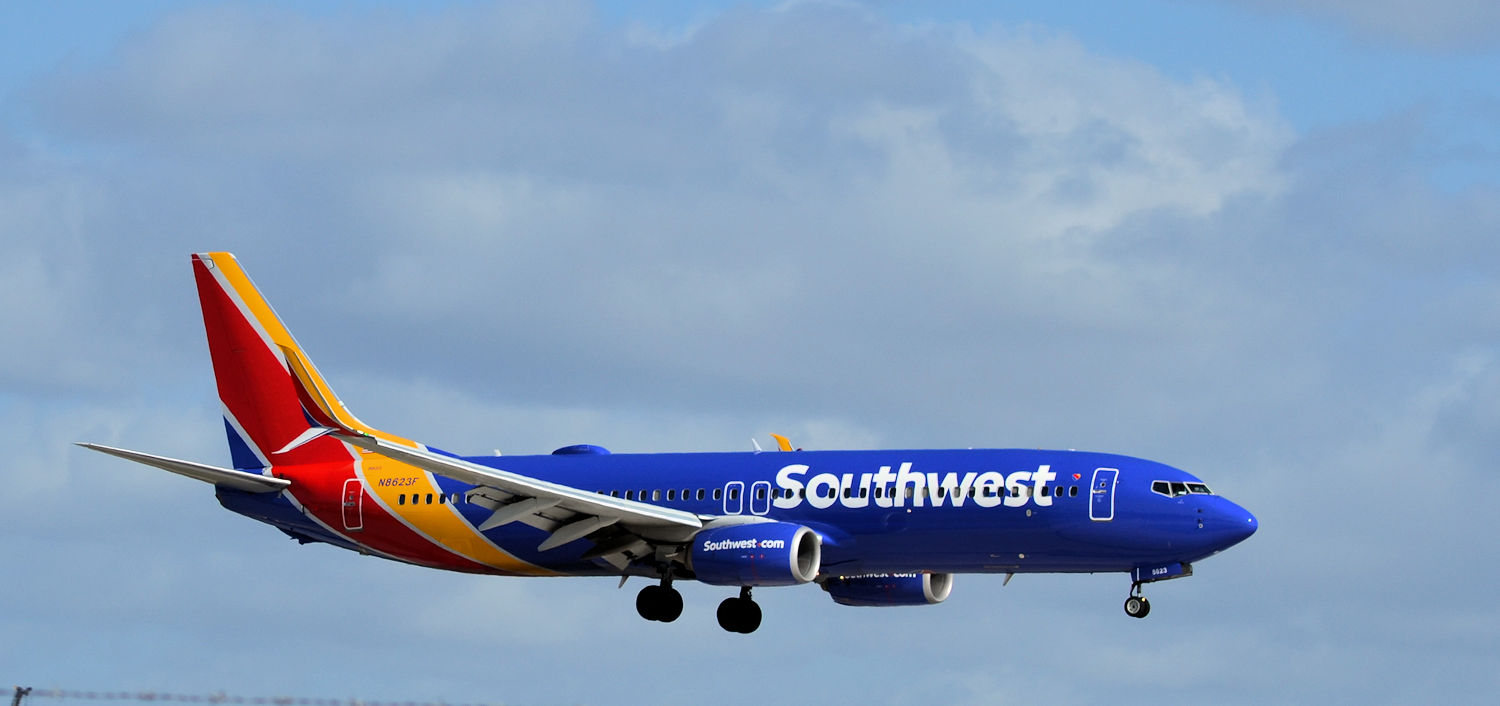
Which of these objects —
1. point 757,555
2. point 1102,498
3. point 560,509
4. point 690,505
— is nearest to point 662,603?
point 690,505

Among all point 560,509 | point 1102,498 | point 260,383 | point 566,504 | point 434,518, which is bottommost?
point 566,504

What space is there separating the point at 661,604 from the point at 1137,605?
13868 millimetres

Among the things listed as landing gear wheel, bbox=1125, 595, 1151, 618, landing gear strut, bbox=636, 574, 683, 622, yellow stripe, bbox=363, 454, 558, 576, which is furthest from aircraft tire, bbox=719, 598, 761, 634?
landing gear wheel, bbox=1125, 595, 1151, 618

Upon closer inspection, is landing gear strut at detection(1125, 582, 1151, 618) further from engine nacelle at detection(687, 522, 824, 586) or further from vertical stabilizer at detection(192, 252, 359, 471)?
vertical stabilizer at detection(192, 252, 359, 471)

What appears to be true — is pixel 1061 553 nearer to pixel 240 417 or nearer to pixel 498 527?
pixel 498 527

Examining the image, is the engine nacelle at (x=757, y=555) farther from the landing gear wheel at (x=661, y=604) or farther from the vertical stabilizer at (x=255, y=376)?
the vertical stabilizer at (x=255, y=376)

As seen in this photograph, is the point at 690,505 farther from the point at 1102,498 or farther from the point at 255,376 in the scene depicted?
the point at 255,376

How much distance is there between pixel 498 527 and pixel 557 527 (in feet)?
9.31

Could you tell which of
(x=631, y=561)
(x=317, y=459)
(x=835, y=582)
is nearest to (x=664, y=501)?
(x=631, y=561)

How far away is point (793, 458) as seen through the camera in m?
60.3

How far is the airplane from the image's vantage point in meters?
A: 55.6

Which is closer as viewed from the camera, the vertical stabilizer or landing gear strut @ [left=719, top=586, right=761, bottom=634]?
landing gear strut @ [left=719, top=586, right=761, bottom=634]

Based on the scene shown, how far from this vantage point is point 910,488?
57000mm

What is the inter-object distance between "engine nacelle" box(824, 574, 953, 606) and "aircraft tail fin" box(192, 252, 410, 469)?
1528cm
